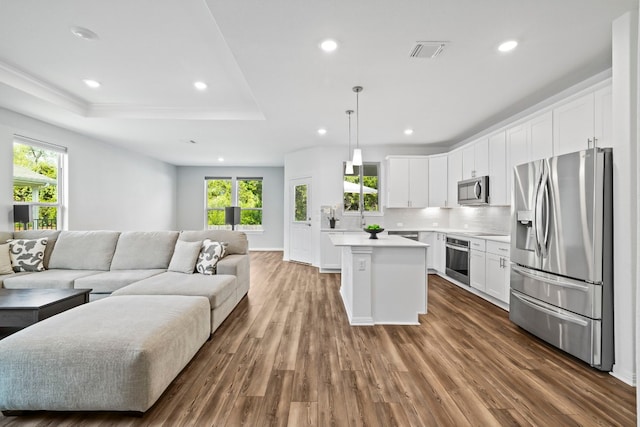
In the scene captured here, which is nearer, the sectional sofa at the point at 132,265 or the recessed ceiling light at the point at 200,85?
the sectional sofa at the point at 132,265

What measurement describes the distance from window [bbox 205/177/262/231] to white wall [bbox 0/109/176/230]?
4.49 feet

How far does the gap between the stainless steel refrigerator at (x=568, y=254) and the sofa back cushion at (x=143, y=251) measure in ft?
13.8

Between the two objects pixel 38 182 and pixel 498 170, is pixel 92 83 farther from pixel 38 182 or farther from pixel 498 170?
pixel 498 170

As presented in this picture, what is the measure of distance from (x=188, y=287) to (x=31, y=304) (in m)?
1.17

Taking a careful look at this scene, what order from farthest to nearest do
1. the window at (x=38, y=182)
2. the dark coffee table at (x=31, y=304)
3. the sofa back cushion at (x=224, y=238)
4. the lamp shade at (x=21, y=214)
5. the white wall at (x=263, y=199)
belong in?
the white wall at (x=263, y=199) < the window at (x=38, y=182) < the lamp shade at (x=21, y=214) < the sofa back cushion at (x=224, y=238) < the dark coffee table at (x=31, y=304)

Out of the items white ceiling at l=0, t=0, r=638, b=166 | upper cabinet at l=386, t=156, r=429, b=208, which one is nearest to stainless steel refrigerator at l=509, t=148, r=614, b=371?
white ceiling at l=0, t=0, r=638, b=166

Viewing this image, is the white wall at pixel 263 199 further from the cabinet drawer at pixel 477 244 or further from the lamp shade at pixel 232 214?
the cabinet drawer at pixel 477 244

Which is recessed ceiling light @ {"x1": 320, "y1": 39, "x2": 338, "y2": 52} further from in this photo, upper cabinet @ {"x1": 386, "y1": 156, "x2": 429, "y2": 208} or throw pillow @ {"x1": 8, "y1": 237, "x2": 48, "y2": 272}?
throw pillow @ {"x1": 8, "y1": 237, "x2": 48, "y2": 272}

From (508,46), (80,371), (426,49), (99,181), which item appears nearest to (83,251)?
(80,371)

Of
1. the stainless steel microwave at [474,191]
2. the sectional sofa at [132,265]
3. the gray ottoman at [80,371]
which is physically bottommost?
the gray ottoman at [80,371]

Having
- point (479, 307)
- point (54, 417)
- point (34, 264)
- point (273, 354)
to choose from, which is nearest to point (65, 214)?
point (34, 264)

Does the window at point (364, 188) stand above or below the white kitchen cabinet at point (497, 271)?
above

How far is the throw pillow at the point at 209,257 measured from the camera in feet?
11.4

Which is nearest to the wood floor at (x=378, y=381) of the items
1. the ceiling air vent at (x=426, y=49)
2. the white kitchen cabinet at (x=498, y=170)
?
the white kitchen cabinet at (x=498, y=170)
